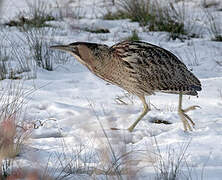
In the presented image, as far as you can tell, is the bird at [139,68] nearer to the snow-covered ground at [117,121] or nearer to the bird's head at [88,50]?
the bird's head at [88,50]

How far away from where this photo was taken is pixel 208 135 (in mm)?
3395

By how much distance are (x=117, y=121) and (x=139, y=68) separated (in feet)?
1.48

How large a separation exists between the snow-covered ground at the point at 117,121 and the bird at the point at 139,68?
206mm

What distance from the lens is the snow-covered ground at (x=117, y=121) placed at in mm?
2748

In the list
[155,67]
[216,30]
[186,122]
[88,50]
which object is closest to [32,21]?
[216,30]

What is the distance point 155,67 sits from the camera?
12.0 ft

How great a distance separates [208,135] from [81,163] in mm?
980

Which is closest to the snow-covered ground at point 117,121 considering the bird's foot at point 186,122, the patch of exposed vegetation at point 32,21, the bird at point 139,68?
the bird's foot at point 186,122

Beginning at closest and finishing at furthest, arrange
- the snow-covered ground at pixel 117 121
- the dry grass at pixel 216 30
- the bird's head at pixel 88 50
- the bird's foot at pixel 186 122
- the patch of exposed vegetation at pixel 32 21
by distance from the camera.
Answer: the snow-covered ground at pixel 117 121 < the bird's foot at pixel 186 122 < the bird's head at pixel 88 50 < the dry grass at pixel 216 30 < the patch of exposed vegetation at pixel 32 21

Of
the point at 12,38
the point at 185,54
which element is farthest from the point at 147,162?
the point at 12,38

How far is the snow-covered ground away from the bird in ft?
0.68

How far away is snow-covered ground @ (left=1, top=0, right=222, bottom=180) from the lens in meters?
2.75

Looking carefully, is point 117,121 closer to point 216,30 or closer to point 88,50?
point 88,50

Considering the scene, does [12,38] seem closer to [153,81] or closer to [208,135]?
[153,81]
